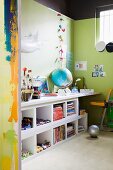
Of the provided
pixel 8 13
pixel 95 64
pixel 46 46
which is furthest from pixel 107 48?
pixel 8 13

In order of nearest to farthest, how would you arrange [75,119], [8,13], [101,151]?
[8,13] < [101,151] < [75,119]

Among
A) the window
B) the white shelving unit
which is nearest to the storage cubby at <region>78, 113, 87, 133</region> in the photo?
the white shelving unit

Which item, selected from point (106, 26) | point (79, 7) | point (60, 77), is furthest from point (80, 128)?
point (79, 7)

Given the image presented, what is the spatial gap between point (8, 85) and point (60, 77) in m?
2.84

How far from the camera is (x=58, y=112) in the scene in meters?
3.73

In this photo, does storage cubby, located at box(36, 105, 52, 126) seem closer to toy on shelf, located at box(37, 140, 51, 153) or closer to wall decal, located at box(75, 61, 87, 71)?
toy on shelf, located at box(37, 140, 51, 153)

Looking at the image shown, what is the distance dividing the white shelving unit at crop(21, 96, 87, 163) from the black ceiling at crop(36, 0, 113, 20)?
2.11m

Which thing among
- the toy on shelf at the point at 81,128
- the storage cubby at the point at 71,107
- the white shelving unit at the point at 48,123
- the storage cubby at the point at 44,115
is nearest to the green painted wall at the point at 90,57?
the toy on shelf at the point at 81,128

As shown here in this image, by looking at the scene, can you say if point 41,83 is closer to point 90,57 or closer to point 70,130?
point 70,130

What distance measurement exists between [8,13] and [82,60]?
372 cm

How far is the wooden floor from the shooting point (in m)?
2.77

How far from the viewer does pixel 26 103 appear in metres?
2.92

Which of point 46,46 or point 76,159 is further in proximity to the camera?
point 46,46

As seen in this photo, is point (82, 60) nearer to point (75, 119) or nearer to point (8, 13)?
point (75, 119)
